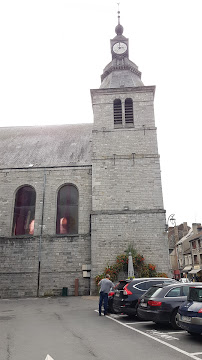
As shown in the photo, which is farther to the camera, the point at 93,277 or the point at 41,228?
the point at 41,228

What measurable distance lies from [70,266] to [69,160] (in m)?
7.78

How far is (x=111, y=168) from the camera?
1955 centimetres

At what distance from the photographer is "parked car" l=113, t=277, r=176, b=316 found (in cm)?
887

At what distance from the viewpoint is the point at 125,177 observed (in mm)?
19219

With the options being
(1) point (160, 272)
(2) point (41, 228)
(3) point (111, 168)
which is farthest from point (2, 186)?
(1) point (160, 272)

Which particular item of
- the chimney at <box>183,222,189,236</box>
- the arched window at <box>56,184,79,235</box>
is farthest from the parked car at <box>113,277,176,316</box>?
the chimney at <box>183,222,189,236</box>

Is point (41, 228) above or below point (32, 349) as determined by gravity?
above

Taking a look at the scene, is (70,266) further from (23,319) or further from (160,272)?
(23,319)

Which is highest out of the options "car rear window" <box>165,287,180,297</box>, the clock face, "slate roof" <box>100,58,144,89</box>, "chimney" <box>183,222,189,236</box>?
the clock face

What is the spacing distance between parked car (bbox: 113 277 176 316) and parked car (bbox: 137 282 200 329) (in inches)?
37.8

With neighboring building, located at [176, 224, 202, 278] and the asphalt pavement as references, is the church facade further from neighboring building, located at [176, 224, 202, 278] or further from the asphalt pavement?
neighboring building, located at [176, 224, 202, 278]

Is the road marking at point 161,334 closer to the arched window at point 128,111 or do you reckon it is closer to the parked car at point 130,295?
the parked car at point 130,295

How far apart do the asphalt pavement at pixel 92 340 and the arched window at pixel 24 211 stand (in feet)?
34.7

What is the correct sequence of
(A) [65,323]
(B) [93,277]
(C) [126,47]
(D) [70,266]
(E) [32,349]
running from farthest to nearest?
(C) [126,47] < (D) [70,266] < (B) [93,277] < (A) [65,323] < (E) [32,349]
